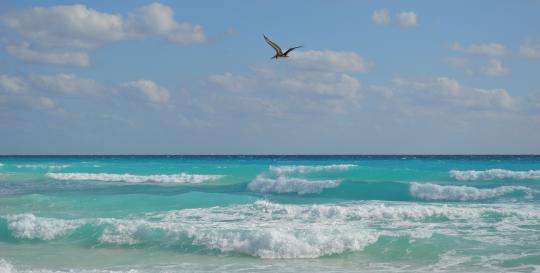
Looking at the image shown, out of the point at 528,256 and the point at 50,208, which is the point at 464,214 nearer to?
the point at 528,256

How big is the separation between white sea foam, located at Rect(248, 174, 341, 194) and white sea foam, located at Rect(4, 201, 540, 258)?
831cm

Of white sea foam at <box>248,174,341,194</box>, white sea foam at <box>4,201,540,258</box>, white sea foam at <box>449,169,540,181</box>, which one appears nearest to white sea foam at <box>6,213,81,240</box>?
white sea foam at <box>4,201,540,258</box>

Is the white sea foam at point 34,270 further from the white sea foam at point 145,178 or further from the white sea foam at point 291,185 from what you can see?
the white sea foam at point 145,178

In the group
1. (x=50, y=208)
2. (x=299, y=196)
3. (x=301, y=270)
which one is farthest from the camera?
(x=299, y=196)

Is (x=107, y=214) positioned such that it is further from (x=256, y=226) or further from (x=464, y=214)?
(x=464, y=214)

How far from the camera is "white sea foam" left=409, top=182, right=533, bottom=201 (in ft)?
73.7

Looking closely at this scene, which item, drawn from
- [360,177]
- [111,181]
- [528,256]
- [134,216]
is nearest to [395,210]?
[528,256]

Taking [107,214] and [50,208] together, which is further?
[50,208]

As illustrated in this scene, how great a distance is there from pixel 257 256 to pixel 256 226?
99.8 inches

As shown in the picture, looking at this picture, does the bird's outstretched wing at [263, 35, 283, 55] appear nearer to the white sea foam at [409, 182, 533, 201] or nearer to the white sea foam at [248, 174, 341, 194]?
the white sea foam at [409, 182, 533, 201]

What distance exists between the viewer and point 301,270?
35.4 ft

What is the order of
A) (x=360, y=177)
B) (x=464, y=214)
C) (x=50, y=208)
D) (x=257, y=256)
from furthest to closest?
1. (x=360, y=177)
2. (x=50, y=208)
3. (x=464, y=214)
4. (x=257, y=256)

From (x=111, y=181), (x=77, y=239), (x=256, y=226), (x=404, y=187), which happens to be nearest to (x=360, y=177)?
(x=404, y=187)

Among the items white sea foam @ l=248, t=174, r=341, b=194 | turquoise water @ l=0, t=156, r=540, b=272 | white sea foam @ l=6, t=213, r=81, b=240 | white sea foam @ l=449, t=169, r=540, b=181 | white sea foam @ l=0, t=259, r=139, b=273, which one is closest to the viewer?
white sea foam @ l=0, t=259, r=139, b=273
